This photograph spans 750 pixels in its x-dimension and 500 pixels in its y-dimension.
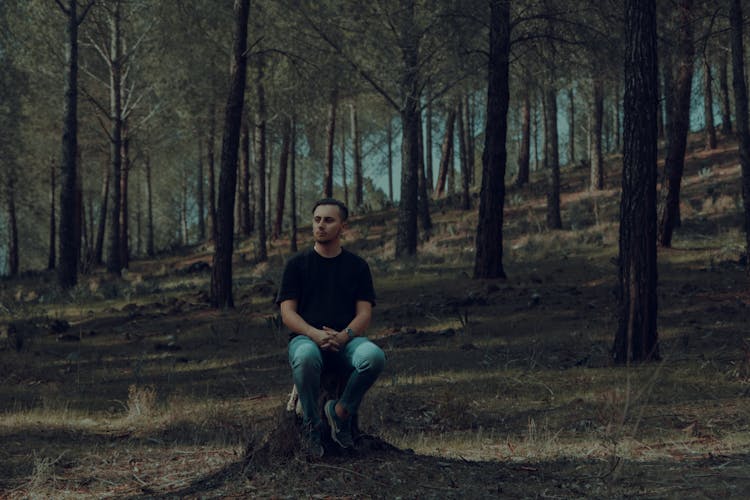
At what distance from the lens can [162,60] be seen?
26.7m

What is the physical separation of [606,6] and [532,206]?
1616 cm

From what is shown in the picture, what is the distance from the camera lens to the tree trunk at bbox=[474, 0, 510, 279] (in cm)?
1575

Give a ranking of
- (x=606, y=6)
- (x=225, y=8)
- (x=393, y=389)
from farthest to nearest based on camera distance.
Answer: (x=225, y=8)
(x=606, y=6)
(x=393, y=389)

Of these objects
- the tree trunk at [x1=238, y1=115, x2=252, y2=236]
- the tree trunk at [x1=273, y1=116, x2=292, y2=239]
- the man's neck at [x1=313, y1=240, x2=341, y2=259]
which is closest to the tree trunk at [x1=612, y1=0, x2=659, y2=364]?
the man's neck at [x1=313, y1=240, x2=341, y2=259]

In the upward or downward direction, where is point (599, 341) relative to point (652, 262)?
downward

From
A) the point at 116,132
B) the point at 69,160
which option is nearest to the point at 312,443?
the point at 69,160

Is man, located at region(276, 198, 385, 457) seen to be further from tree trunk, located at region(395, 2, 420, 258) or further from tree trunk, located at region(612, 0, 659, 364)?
tree trunk, located at region(395, 2, 420, 258)

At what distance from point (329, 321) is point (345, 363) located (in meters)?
0.29

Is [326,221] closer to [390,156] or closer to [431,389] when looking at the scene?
[431,389]

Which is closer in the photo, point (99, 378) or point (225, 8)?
point (99, 378)

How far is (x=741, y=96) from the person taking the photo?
14242mm

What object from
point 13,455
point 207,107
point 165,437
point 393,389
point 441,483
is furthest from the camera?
point 207,107

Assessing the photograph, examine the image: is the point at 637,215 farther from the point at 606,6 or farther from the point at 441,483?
the point at 606,6

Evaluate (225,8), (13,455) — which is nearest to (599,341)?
(13,455)
